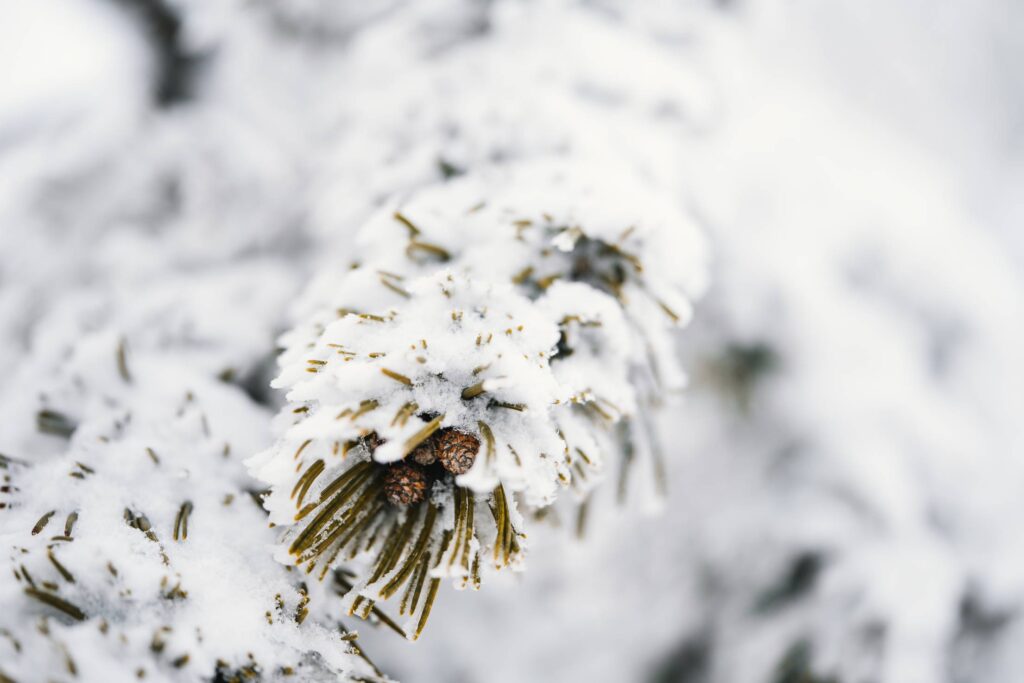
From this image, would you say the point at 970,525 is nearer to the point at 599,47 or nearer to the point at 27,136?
the point at 599,47

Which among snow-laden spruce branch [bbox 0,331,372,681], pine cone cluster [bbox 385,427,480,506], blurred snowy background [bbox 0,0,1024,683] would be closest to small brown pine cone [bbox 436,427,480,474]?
pine cone cluster [bbox 385,427,480,506]

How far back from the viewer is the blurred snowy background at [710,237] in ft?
4.10

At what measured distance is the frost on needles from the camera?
61 cm

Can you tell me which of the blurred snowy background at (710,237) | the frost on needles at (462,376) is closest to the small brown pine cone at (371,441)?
the frost on needles at (462,376)

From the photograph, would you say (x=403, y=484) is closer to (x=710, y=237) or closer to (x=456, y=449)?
(x=456, y=449)

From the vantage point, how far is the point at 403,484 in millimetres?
674

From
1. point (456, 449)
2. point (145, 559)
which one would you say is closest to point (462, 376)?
point (456, 449)

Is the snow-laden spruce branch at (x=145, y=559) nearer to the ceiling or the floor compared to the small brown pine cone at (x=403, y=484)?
nearer to the floor

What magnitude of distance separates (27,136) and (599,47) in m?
1.55

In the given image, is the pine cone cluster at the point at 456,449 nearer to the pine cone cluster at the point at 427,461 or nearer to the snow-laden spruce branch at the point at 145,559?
the pine cone cluster at the point at 427,461

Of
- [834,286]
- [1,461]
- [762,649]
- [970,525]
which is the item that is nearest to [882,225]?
[834,286]

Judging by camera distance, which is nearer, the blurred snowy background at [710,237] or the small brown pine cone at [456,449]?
the small brown pine cone at [456,449]

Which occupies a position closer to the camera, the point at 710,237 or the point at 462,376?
the point at 462,376

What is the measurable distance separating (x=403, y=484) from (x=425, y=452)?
0.04 m
